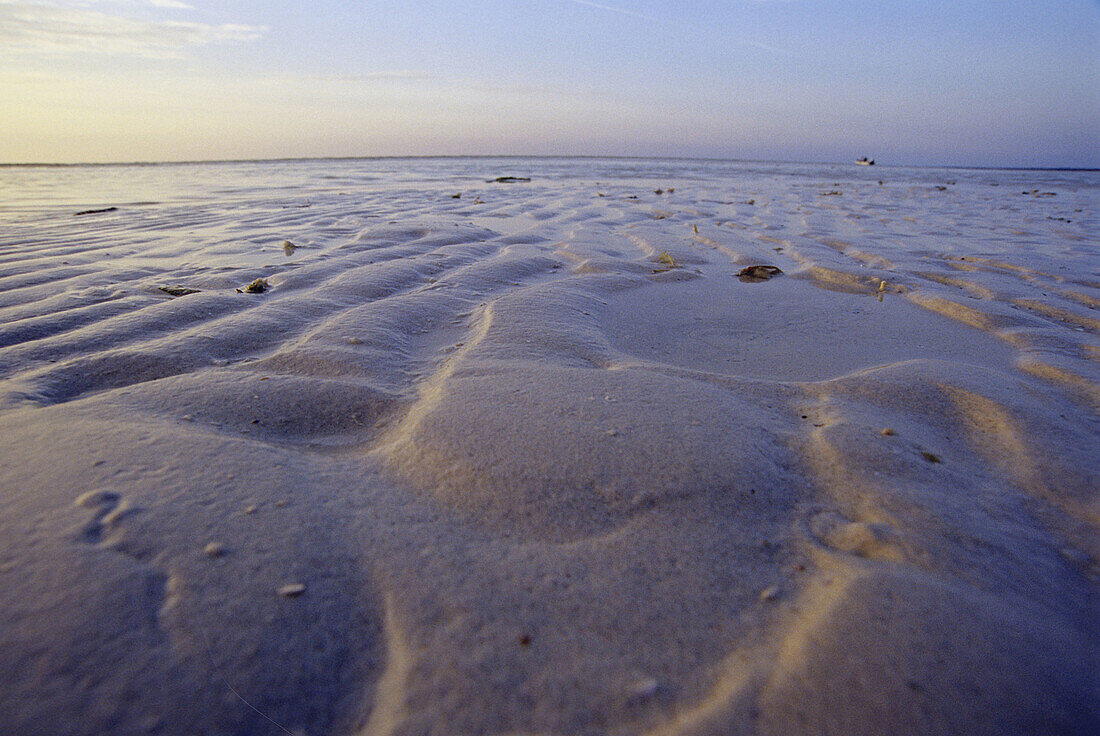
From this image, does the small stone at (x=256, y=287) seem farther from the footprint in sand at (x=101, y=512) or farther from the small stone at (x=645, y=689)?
the small stone at (x=645, y=689)

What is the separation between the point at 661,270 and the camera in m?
3.02

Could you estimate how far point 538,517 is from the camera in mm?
1004

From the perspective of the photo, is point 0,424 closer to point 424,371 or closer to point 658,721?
point 424,371

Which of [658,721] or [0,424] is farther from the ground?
[0,424]

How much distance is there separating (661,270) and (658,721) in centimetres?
258

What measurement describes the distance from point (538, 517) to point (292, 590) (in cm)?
40

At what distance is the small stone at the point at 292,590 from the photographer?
81 centimetres

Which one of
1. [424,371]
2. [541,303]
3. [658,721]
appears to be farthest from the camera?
[541,303]

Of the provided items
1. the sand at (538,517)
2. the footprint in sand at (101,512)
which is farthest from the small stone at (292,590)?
the footprint in sand at (101,512)

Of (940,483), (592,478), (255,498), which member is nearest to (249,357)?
(255,498)

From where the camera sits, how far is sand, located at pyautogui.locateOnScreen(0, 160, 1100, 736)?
2.25 feet

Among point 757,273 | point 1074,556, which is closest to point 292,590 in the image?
point 1074,556

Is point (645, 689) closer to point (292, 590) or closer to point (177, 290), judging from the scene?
point (292, 590)

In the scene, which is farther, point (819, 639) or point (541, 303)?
point (541, 303)
